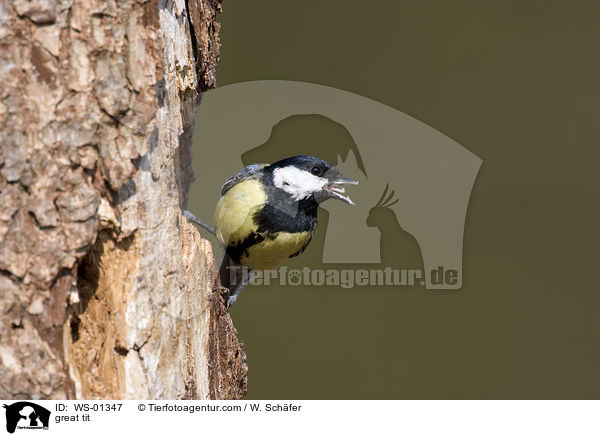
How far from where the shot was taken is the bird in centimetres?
191

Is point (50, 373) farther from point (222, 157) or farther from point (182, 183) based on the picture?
point (222, 157)

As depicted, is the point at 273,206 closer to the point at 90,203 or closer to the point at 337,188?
the point at 337,188

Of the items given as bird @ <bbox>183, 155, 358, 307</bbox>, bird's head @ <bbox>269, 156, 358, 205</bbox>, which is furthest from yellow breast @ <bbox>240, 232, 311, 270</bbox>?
bird's head @ <bbox>269, 156, 358, 205</bbox>

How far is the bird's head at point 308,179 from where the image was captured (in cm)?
191

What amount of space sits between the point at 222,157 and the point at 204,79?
1.81ft

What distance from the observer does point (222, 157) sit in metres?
2.12

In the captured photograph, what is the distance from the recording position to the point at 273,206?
192 cm

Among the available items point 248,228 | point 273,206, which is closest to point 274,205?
point 273,206

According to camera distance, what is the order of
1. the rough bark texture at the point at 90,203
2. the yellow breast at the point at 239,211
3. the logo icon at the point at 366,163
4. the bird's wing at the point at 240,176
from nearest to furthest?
the rough bark texture at the point at 90,203 → the yellow breast at the point at 239,211 → the bird's wing at the point at 240,176 → the logo icon at the point at 366,163
